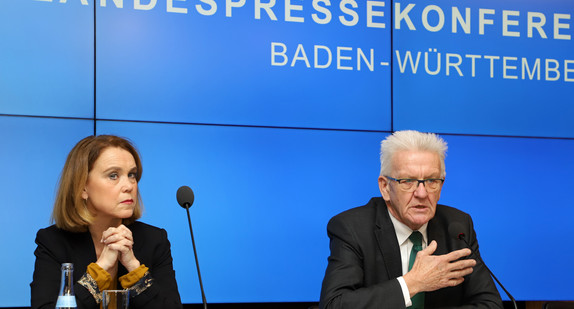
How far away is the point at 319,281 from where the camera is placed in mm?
3617

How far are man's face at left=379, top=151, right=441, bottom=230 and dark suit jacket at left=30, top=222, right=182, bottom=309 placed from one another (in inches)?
36.0

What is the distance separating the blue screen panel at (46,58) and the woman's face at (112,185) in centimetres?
87

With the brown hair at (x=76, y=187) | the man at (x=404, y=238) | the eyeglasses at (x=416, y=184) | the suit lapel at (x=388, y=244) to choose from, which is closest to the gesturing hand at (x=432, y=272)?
the man at (x=404, y=238)

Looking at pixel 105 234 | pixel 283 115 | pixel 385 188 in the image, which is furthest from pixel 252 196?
pixel 105 234

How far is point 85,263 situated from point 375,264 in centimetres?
108

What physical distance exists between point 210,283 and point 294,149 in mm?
830

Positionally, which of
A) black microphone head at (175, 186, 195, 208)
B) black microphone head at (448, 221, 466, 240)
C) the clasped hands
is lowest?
the clasped hands

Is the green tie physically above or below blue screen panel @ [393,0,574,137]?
below

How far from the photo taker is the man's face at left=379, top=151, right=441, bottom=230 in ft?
8.25

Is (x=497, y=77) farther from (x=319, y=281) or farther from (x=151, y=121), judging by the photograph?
(x=151, y=121)

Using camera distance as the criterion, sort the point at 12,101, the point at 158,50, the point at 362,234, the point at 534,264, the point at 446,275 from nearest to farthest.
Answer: the point at 446,275
the point at 362,234
the point at 12,101
the point at 158,50
the point at 534,264

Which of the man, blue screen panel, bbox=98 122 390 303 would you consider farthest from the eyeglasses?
blue screen panel, bbox=98 122 390 303

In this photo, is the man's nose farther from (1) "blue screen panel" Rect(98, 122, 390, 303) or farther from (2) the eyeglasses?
(1) "blue screen panel" Rect(98, 122, 390, 303)

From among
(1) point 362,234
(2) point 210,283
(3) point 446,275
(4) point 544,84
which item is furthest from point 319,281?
(4) point 544,84
